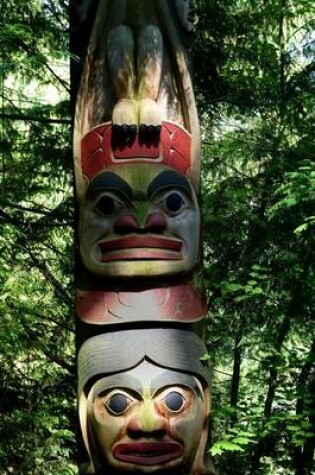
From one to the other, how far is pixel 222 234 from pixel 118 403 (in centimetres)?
239

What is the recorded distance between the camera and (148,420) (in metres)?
4.20

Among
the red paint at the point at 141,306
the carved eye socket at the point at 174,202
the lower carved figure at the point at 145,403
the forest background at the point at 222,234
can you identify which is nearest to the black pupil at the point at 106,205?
the carved eye socket at the point at 174,202

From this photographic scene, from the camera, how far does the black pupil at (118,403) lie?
4281 mm

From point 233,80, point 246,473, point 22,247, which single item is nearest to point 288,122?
point 233,80

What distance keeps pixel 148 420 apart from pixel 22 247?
274 centimetres

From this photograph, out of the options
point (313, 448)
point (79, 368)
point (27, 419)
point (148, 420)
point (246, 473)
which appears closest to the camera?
point (148, 420)

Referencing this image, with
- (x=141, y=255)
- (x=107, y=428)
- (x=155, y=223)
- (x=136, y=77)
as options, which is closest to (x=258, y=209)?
(x=136, y=77)

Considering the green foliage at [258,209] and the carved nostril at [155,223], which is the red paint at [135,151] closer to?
the carved nostril at [155,223]

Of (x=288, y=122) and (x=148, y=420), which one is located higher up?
(x=288, y=122)

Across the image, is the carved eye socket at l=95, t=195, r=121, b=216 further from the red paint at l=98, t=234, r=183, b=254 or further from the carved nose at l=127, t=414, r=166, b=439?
the carved nose at l=127, t=414, r=166, b=439

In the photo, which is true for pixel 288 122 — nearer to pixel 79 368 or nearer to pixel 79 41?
pixel 79 41

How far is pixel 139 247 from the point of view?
4582 millimetres

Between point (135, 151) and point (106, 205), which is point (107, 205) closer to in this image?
point (106, 205)

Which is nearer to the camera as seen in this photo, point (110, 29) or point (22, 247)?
point (110, 29)
